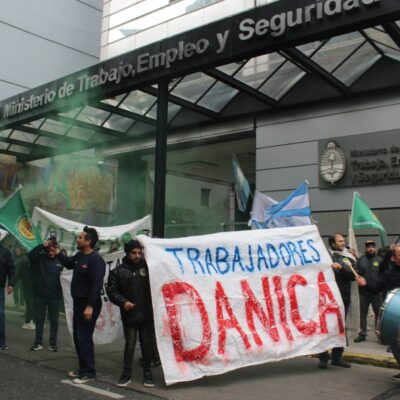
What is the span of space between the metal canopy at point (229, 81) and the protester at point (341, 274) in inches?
123

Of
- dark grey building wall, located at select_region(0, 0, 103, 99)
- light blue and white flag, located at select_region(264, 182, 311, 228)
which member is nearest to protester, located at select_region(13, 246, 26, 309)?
light blue and white flag, located at select_region(264, 182, 311, 228)

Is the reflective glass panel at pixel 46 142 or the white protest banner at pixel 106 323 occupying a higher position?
the reflective glass panel at pixel 46 142

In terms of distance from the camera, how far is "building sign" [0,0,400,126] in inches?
275

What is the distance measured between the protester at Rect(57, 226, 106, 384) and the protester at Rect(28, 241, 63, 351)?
1.77 meters

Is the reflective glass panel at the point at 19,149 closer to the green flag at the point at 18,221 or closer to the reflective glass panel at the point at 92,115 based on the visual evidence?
the reflective glass panel at the point at 92,115

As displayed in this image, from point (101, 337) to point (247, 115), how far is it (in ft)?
23.2

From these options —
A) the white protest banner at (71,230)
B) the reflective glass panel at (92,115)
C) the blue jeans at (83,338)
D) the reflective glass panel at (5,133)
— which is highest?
the reflective glass panel at (92,115)

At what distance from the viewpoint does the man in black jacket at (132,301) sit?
4.91m

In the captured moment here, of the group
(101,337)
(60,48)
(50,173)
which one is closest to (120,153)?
(50,173)

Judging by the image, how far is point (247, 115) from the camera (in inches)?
462

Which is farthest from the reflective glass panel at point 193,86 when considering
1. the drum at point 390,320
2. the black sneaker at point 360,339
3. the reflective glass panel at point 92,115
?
the drum at point 390,320

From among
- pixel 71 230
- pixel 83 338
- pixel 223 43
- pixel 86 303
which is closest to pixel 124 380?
pixel 83 338

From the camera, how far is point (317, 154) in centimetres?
1062

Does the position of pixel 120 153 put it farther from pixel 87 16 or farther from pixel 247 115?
pixel 87 16
